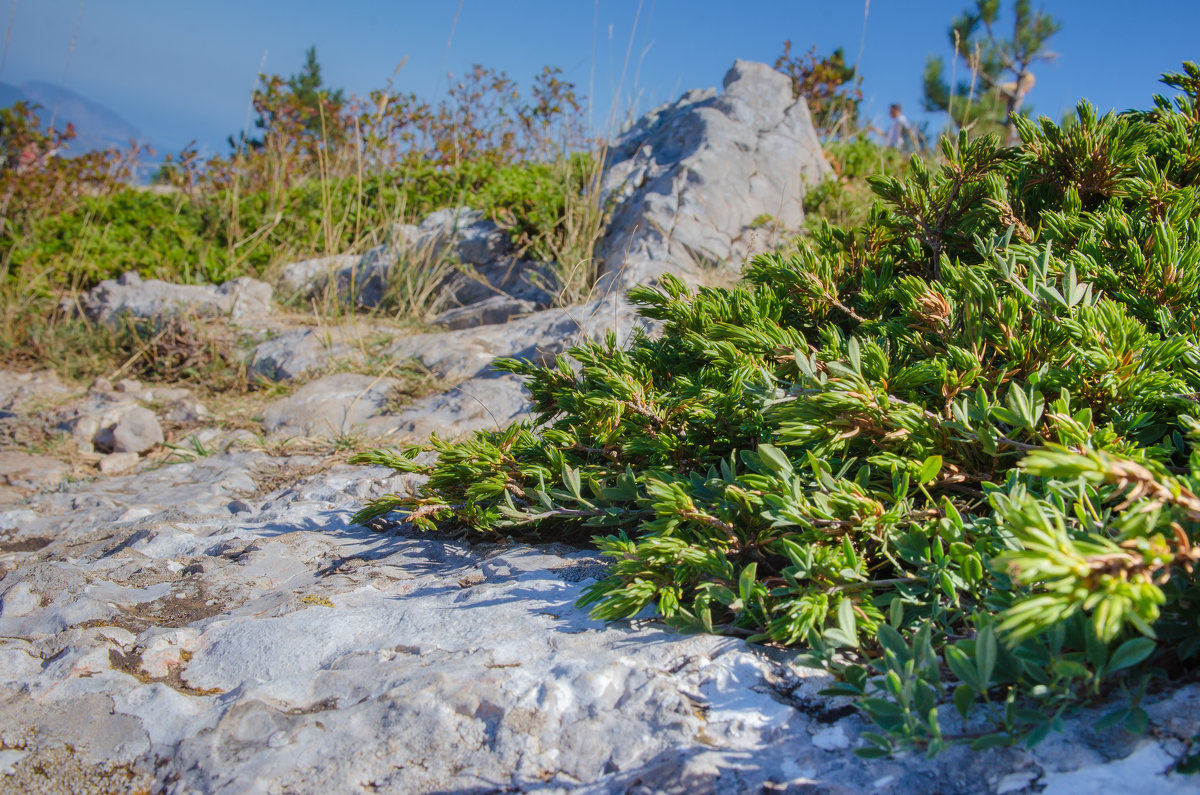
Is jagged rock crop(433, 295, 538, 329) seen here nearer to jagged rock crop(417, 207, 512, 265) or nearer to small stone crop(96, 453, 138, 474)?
jagged rock crop(417, 207, 512, 265)

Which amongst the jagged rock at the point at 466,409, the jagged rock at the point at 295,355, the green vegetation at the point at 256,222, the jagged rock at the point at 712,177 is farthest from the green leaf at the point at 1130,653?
the green vegetation at the point at 256,222

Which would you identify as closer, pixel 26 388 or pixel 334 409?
pixel 334 409

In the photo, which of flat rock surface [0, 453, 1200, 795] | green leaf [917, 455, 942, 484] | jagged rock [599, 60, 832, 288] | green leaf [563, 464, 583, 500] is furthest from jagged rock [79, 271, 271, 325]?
green leaf [917, 455, 942, 484]

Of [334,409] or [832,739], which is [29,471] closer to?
[334,409]

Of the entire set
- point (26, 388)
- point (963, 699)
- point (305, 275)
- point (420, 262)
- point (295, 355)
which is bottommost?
point (963, 699)

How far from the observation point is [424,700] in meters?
1.36

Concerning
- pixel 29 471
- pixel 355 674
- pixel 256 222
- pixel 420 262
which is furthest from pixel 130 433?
pixel 355 674

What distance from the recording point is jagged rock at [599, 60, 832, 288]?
19.5 feet

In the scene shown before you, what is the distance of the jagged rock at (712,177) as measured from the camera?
5930 millimetres

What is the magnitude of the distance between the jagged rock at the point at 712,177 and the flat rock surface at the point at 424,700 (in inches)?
148

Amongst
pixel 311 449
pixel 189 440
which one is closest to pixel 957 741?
pixel 311 449

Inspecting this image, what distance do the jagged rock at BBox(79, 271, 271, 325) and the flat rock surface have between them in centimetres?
439

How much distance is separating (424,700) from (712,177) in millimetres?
5721

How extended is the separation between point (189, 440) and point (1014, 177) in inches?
173
